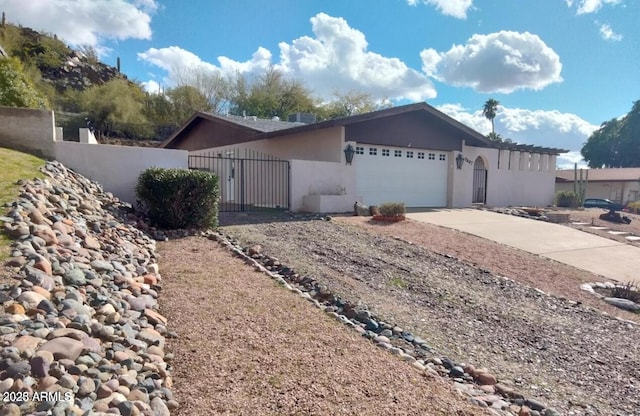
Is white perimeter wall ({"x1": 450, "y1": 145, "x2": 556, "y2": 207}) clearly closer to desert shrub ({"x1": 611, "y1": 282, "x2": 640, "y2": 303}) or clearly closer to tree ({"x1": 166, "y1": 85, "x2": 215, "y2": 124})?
desert shrub ({"x1": 611, "y1": 282, "x2": 640, "y2": 303})

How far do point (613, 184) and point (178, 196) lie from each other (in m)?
40.8

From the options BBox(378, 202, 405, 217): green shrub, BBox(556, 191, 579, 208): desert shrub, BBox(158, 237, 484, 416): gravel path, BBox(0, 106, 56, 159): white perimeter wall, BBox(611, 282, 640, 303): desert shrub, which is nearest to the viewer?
BBox(158, 237, 484, 416): gravel path

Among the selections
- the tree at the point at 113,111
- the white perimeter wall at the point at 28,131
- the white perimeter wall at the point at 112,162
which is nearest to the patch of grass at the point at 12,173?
the white perimeter wall at the point at 28,131

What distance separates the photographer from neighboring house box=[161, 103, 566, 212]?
14.1 meters

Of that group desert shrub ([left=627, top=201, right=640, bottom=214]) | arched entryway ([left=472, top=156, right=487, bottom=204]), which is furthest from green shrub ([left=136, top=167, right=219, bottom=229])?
desert shrub ([left=627, top=201, right=640, bottom=214])

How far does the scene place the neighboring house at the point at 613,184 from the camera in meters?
35.1

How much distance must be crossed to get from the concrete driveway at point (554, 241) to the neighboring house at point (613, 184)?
25.9 m

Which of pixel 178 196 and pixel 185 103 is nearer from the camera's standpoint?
pixel 178 196

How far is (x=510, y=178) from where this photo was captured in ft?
69.8

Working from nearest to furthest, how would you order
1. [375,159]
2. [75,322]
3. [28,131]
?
[75,322]
[28,131]
[375,159]

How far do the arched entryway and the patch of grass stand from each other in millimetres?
18234

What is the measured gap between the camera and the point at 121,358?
3117 millimetres

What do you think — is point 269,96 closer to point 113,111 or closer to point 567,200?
point 113,111

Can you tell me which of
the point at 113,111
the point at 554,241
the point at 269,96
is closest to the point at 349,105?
the point at 269,96
